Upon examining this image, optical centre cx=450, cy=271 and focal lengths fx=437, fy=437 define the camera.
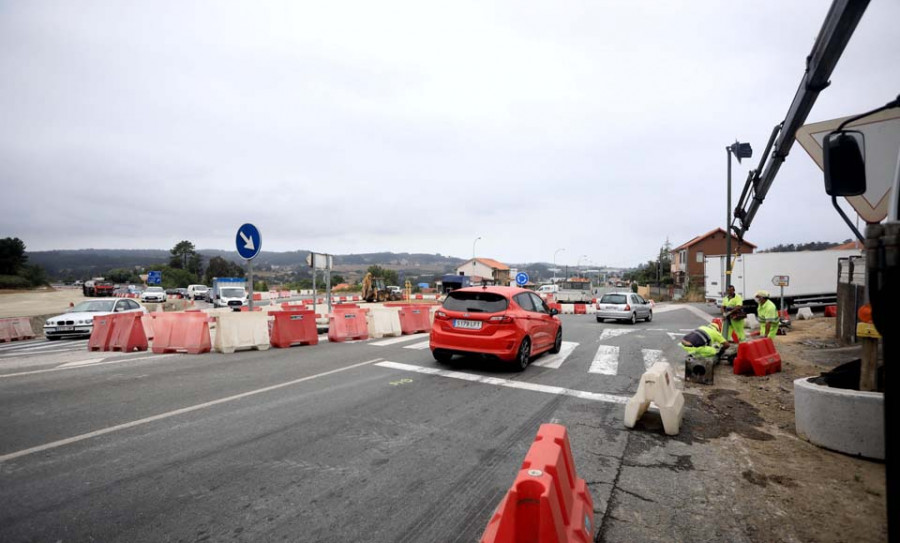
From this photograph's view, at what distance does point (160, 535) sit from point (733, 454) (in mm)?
4968

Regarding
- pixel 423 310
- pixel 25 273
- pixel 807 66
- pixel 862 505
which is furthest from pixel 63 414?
pixel 25 273

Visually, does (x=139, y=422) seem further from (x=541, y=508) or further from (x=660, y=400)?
(x=660, y=400)

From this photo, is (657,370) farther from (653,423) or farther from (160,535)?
(160,535)

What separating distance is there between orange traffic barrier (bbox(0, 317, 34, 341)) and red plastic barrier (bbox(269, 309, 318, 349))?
12.1 m

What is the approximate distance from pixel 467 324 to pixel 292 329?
537cm

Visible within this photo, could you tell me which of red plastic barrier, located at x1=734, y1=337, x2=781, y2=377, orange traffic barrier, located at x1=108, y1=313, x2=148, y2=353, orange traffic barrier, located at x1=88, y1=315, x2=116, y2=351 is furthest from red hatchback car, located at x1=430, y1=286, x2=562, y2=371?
orange traffic barrier, located at x1=88, y1=315, x2=116, y2=351

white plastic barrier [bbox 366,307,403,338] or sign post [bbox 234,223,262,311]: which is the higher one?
sign post [bbox 234,223,262,311]

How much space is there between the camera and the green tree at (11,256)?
210 feet

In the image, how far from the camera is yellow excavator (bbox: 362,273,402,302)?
3991cm

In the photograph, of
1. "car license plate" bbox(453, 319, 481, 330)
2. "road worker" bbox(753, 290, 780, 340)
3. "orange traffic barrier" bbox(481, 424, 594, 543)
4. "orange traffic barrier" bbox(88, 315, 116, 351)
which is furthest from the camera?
"road worker" bbox(753, 290, 780, 340)

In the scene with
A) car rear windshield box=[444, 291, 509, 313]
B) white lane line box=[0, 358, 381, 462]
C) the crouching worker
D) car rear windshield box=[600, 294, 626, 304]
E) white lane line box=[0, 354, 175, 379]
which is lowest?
white lane line box=[0, 354, 175, 379]

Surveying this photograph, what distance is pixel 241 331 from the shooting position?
10344mm

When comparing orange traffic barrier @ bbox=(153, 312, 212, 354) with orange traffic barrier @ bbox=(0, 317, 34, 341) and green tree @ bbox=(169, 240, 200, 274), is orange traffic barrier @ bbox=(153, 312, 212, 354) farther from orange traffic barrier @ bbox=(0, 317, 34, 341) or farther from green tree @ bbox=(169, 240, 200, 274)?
green tree @ bbox=(169, 240, 200, 274)

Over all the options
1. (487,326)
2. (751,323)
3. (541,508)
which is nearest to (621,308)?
(751,323)
